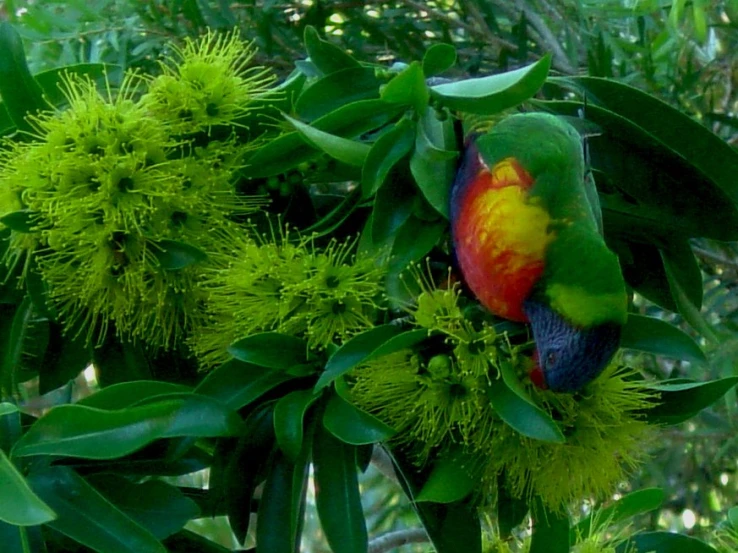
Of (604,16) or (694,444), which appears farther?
(694,444)

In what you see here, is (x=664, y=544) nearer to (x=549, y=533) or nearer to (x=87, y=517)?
(x=549, y=533)

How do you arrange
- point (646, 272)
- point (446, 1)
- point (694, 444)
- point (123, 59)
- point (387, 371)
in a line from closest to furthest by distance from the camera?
point (387, 371) → point (646, 272) → point (123, 59) → point (446, 1) → point (694, 444)

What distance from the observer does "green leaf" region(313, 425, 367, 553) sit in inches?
27.2

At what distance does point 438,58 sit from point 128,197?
26cm

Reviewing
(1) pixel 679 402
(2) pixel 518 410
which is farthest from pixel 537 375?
(1) pixel 679 402

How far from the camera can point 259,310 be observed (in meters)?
0.70

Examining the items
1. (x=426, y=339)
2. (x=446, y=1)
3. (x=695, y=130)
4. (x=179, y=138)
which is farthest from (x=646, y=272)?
(x=446, y=1)

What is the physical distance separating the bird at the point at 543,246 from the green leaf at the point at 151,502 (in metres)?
0.27

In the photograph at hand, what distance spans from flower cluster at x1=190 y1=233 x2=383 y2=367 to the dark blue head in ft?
0.43

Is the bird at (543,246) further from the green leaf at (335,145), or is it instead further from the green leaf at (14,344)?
the green leaf at (14,344)

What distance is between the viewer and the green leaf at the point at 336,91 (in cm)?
73

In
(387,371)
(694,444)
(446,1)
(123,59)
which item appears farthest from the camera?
(694,444)

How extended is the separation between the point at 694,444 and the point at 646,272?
0.67 meters

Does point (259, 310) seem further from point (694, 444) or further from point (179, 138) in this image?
point (694, 444)
